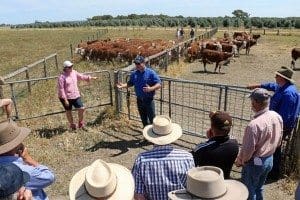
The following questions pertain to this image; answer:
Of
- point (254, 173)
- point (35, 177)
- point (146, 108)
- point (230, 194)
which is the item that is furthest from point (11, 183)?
point (146, 108)

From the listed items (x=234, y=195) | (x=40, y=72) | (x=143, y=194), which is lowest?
(x=40, y=72)

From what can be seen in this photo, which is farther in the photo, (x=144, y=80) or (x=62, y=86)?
(x=62, y=86)

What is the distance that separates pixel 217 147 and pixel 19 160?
1.89 m

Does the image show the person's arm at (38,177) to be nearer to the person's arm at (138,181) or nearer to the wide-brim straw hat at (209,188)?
the person's arm at (138,181)

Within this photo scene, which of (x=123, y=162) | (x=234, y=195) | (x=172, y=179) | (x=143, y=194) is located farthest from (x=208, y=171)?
(x=123, y=162)

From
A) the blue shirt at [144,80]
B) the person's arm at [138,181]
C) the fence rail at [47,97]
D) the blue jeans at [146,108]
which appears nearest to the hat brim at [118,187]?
the person's arm at [138,181]

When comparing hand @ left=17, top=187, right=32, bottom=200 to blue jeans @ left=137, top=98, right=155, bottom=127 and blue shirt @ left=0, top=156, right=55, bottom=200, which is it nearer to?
blue shirt @ left=0, top=156, right=55, bottom=200

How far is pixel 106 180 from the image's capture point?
2740mm

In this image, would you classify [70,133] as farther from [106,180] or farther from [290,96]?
[106,180]

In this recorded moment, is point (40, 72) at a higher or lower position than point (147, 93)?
lower

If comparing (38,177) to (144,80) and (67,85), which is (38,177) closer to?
(144,80)

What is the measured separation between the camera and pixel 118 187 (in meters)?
2.85

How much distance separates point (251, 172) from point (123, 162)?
3.07 metres

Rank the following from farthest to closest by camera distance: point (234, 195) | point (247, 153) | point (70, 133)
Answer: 1. point (70, 133)
2. point (247, 153)
3. point (234, 195)
